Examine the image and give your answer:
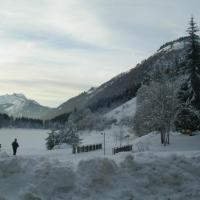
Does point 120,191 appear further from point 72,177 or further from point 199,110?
point 199,110

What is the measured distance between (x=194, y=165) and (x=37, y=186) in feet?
18.5

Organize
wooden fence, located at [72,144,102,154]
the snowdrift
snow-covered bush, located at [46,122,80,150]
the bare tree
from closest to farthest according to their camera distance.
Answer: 1. the snowdrift
2. wooden fence, located at [72,144,102,154]
3. the bare tree
4. snow-covered bush, located at [46,122,80,150]

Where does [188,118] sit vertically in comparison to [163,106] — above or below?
below

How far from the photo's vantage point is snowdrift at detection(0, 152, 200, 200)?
1365 centimetres

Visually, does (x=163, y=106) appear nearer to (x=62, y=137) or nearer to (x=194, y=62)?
(x=194, y=62)

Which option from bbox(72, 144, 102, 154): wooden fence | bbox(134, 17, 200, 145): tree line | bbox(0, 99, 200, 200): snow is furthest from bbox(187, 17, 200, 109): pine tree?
bbox(0, 99, 200, 200): snow

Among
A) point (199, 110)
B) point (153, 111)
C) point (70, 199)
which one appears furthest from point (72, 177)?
point (153, 111)

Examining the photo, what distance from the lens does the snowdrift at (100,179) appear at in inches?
537

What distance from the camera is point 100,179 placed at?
1441cm

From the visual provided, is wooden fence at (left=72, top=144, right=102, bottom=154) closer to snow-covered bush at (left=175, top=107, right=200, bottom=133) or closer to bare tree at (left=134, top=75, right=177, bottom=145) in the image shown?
bare tree at (left=134, top=75, right=177, bottom=145)

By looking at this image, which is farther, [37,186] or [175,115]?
[175,115]

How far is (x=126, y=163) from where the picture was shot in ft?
50.8

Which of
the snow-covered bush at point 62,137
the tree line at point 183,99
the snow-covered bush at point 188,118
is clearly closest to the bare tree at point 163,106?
the tree line at point 183,99

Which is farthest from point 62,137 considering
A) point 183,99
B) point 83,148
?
point 183,99
